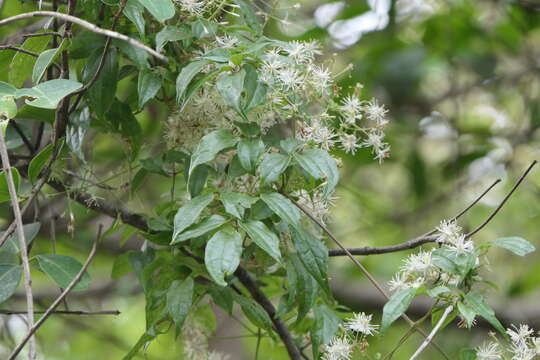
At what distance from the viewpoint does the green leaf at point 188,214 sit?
0.74m

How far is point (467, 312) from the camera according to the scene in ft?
2.39

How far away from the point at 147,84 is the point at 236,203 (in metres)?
0.22

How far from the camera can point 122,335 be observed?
2.38 metres

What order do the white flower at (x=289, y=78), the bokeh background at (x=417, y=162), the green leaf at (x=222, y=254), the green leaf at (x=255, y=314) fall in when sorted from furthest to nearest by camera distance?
the bokeh background at (x=417, y=162)
the green leaf at (x=255, y=314)
the white flower at (x=289, y=78)
the green leaf at (x=222, y=254)

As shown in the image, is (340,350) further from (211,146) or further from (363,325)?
(211,146)

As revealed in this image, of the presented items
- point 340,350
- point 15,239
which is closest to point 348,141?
point 340,350

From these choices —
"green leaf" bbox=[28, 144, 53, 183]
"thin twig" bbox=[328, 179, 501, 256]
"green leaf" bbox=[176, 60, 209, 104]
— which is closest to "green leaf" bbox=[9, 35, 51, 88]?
"green leaf" bbox=[28, 144, 53, 183]

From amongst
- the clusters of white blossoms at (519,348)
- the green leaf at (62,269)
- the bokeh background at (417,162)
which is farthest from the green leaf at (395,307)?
the bokeh background at (417,162)

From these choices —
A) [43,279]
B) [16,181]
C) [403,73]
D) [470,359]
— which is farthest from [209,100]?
[43,279]

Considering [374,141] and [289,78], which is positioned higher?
[289,78]

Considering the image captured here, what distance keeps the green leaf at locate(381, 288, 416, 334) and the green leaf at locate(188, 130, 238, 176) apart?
244mm

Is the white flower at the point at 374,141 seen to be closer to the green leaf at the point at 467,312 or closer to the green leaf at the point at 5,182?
the green leaf at the point at 467,312

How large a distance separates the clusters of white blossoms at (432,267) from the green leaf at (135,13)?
409 mm

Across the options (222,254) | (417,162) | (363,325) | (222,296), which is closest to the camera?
(222,254)
